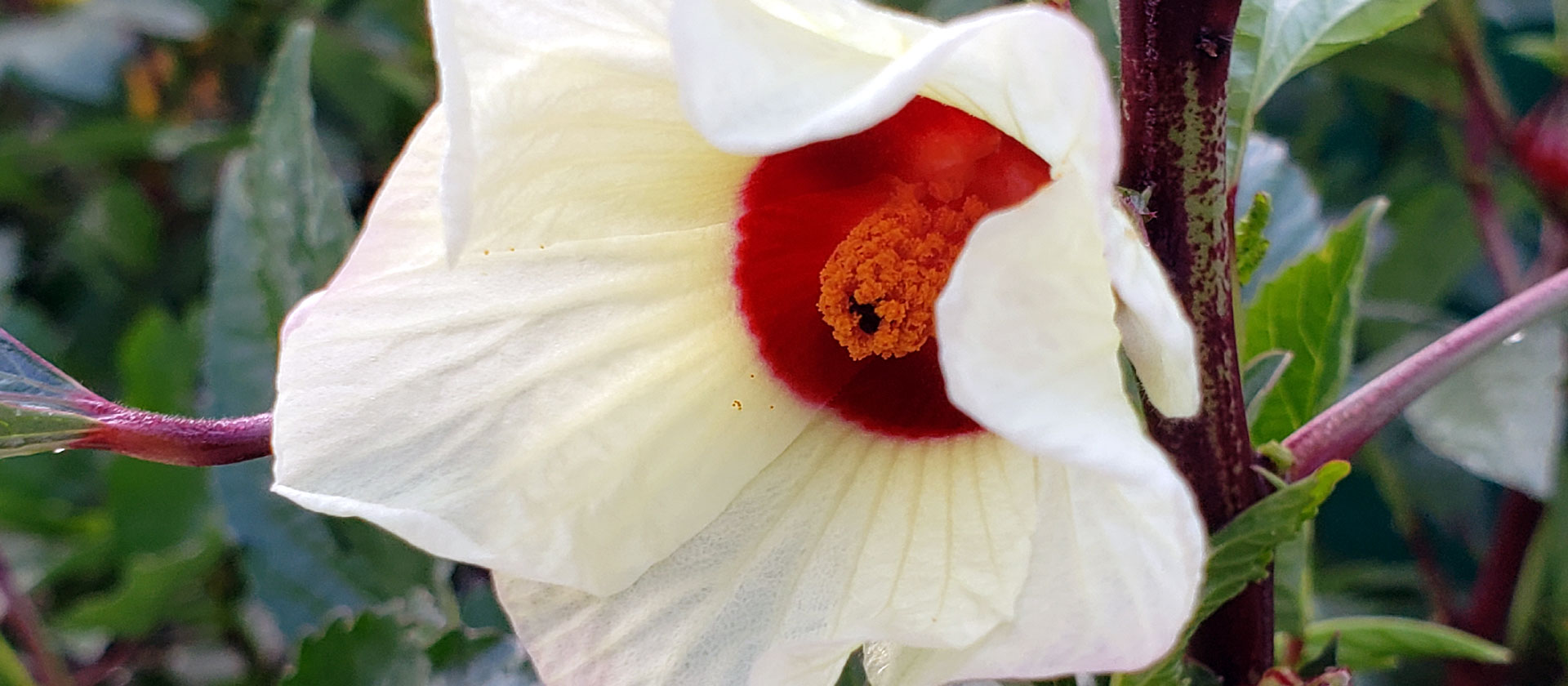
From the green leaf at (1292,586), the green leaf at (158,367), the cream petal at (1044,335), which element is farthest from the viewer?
the green leaf at (158,367)

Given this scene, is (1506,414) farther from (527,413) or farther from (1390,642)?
(527,413)

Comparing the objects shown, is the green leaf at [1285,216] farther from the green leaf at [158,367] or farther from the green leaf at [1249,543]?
the green leaf at [158,367]

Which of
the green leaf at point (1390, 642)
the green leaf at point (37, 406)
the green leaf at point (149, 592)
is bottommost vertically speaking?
the green leaf at point (149, 592)

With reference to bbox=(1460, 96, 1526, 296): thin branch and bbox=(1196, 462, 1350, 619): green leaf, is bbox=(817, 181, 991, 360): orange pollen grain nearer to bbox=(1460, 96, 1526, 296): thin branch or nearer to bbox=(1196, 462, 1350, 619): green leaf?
bbox=(1196, 462, 1350, 619): green leaf

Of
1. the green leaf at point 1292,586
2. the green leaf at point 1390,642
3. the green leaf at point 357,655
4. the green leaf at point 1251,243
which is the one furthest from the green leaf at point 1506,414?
the green leaf at point 357,655

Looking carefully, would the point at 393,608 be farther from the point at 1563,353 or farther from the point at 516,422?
the point at 1563,353

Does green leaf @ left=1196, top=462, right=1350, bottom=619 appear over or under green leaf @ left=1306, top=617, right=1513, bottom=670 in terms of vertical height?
over

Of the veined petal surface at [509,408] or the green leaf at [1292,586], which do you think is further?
the green leaf at [1292,586]

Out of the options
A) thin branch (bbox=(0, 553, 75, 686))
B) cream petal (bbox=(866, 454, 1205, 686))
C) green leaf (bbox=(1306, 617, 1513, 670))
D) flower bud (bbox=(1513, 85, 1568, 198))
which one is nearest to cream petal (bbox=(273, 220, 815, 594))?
cream petal (bbox=(866, 454, 1205, 686))
